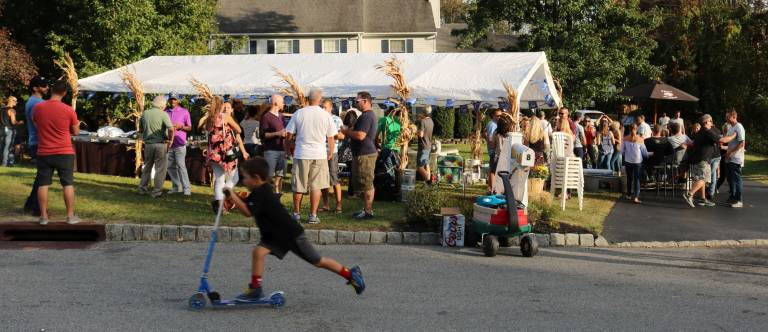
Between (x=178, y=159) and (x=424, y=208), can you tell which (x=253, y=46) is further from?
(x=424, y=208)

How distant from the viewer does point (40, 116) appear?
1034 centimetres

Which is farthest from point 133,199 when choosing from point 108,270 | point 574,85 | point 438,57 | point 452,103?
point 574,85

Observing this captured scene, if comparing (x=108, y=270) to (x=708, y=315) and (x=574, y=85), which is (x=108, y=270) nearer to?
(x=708, y=315)

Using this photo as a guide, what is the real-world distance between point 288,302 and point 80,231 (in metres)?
4.89

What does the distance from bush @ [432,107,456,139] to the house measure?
1054cm

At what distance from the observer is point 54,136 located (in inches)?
409

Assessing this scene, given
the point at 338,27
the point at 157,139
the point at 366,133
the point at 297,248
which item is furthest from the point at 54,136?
the point at 338,27

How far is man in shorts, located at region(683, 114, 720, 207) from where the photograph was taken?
14711 mm

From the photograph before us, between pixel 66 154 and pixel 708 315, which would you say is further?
pixel 66 154

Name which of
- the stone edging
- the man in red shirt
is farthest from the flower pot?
the man in red shirt

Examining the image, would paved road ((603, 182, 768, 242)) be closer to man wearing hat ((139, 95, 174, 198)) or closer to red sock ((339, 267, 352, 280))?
red sock ((339, 267, 352, 280))

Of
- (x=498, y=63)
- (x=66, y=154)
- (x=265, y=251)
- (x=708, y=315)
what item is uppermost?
(x=498, y=63)

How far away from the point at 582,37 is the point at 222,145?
64.0ft

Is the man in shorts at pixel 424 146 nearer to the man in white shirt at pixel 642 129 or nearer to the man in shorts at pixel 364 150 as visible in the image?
the man in shorts at pixel 364 150
